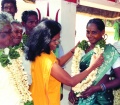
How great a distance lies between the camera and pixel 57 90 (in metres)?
3.42

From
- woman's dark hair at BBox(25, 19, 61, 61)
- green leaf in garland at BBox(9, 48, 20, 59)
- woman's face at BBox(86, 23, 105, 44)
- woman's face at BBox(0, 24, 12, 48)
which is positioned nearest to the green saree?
woman's face at BBox(86, 23, 105, 44)

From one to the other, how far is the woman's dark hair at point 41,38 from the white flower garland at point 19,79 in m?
0.16

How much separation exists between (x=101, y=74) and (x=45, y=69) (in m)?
0.85

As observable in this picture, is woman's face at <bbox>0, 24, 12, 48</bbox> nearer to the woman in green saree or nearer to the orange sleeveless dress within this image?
the orange sleeveless dress

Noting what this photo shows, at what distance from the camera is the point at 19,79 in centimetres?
330

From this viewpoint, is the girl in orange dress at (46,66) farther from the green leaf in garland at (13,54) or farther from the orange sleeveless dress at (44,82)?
the green leaf in garland at (13,54)

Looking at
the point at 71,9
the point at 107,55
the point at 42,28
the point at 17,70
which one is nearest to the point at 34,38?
the point at 42,28

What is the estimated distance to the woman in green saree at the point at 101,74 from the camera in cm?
377

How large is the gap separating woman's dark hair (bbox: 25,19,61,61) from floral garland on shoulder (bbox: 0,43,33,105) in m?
0.15

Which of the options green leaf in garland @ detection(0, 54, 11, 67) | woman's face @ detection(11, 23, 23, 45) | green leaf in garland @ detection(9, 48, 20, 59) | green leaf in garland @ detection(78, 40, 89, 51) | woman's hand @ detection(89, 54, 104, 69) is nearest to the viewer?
green leaf in garland @ detection(0, 54, 11, 67)

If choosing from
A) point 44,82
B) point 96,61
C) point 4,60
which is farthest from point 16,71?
point 96,61

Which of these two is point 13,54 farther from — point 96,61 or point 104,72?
point 104,72

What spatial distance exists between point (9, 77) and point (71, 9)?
251 cm

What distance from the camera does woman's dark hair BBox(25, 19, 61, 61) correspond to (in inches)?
126
